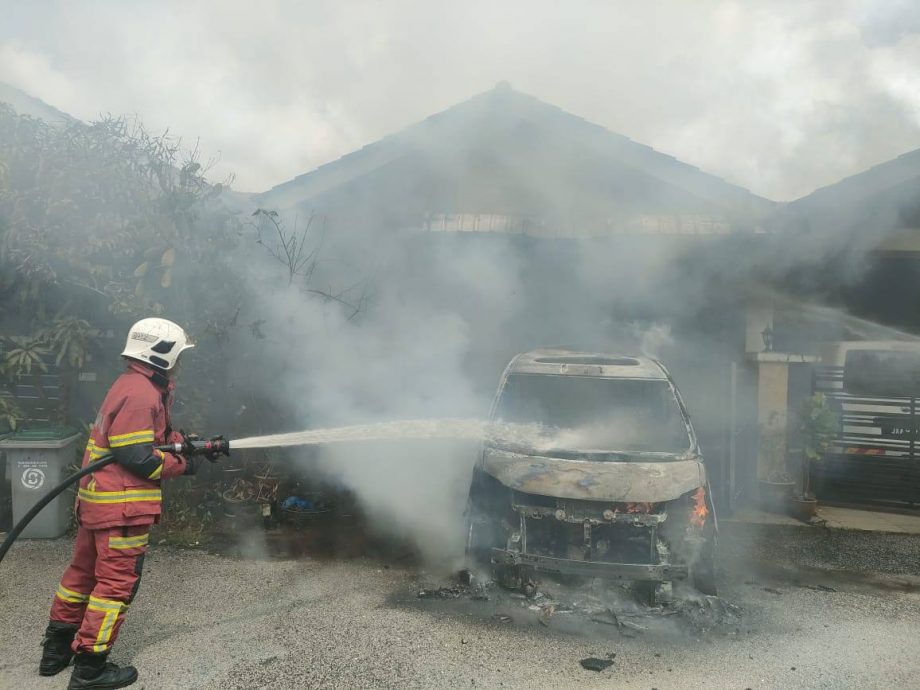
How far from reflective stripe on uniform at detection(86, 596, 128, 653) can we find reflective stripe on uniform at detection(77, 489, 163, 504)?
1.59ft

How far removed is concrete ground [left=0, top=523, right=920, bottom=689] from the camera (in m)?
3.37

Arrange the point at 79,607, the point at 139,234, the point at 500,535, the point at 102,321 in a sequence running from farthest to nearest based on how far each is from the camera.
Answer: the point at 102,321, the point at 139,234, the point at 500,535, the point at 79,607

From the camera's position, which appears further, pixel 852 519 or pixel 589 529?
pixel 852 519

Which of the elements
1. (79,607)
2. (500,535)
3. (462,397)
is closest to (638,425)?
(500,535)

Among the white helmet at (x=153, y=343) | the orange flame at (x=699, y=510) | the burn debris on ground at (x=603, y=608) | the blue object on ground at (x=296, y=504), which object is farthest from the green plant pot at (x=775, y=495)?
the white helmet at (x=153, y=343)

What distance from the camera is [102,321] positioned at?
6523 millimetres

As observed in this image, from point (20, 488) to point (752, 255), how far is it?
7944 mm

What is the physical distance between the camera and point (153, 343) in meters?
3.44

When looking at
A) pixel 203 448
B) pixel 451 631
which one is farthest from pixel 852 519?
pixel 203 448

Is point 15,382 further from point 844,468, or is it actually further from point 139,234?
point 844,468

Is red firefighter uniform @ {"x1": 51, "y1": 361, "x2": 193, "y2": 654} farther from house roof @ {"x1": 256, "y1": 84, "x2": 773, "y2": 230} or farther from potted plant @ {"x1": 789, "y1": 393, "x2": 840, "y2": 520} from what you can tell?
potted plant @ {"x1": 789, "y1": 393, "x2": 840, "y2": 520}

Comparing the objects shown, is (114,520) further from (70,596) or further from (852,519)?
(852,519)

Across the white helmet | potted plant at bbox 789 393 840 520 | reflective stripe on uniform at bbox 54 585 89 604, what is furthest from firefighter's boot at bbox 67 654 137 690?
potted plant at bbox 789 393 840 520

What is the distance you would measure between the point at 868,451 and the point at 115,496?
7.93 meters
